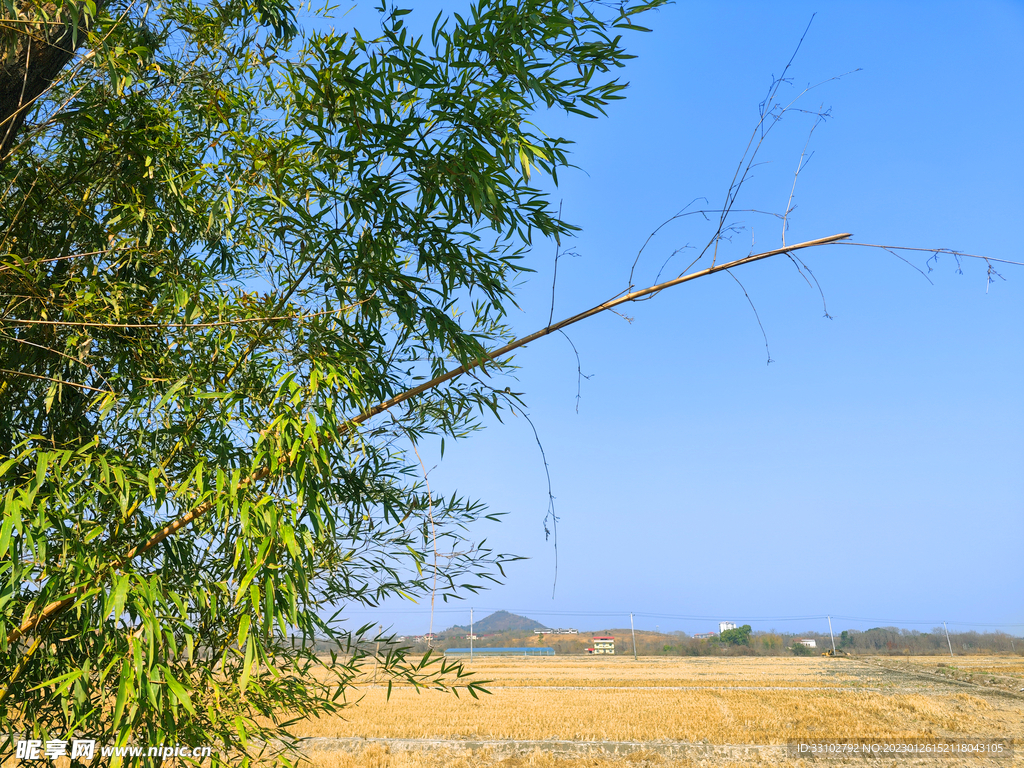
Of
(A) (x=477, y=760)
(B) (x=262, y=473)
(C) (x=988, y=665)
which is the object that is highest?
(B) (x=262, y=473)

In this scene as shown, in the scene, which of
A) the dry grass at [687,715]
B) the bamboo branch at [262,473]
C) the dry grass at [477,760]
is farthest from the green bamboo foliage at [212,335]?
the dry grass at [687,715]

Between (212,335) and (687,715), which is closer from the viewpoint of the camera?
(212,335)

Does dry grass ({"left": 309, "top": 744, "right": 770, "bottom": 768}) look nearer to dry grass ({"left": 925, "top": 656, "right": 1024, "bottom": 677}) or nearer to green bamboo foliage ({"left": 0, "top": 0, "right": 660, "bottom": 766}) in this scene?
green bamboo foliage ({"left": 0, "top": 0, "right": 660, "bottom": 766})

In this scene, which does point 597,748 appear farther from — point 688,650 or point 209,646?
point 688,650

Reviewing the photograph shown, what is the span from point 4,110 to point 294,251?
3.11 feet

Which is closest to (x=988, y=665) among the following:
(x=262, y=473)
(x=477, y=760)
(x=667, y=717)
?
(x=667, y=717)

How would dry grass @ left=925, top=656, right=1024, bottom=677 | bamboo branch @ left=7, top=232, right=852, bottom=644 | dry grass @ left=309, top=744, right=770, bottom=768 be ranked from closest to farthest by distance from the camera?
bamboo branch @ left=7, top=232, right=852, bottom=644, dry grass @ left=309, top=744, right=770, bottom=768, dry grass @ left=925, top=656, right=1024, bottom=677

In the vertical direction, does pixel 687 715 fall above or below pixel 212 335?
below

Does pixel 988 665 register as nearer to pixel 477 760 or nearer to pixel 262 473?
pixel 477 760

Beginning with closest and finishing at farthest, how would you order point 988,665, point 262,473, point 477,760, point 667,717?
point 262,473
point 477,760
point 667,717
point 988,665

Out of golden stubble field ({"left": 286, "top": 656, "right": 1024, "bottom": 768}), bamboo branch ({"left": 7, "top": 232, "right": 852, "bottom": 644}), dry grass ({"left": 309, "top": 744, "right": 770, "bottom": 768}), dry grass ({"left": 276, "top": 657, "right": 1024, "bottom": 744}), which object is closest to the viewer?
bamboo branch ({"left": 7, "top": 232, "right": 852, "bottom": 644})

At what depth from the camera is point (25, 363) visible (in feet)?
7.54

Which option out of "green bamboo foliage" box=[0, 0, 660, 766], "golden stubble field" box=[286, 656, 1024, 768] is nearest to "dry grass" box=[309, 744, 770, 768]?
"golden stubble field" box=[286, 656, 1024, 768]

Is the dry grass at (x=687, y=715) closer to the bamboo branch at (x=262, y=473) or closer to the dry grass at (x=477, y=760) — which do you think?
the dry grass at (x=477, y=760)
